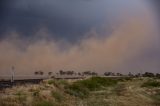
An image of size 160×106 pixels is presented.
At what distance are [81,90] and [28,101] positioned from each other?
24.0m

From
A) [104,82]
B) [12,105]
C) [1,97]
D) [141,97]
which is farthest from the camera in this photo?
[104,82]

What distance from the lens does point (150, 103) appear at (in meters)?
46.0

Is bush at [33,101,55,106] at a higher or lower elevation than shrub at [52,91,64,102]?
lower

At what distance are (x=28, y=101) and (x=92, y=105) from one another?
346 inches

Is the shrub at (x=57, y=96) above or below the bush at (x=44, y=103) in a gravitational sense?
above

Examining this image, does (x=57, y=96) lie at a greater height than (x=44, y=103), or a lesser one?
greater

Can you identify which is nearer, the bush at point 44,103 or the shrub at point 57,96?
the bush at point 44,103

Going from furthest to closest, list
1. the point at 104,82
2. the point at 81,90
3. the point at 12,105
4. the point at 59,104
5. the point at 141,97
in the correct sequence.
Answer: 1. the point at 104,82
2. the point at 81,90
3. the point at 141,97
4. the point at 59,104
5. the point at 12,105

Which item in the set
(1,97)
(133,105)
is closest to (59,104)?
(1,97)

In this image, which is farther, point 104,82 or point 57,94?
point 104,82

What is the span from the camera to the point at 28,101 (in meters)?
34.8

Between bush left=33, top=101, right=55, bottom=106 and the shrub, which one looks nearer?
bush left=33, top=101, right=55, bottom=106

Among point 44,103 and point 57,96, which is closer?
point 44,103

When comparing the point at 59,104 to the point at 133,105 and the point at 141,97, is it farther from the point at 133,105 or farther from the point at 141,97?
the point at 141,97
